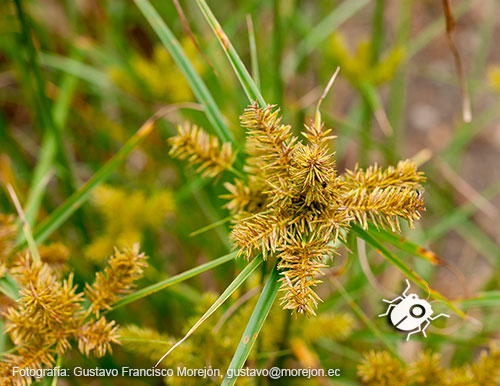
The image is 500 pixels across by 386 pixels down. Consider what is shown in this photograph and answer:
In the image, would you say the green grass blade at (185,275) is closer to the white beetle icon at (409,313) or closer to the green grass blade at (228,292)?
the green grass blade at (228,292)

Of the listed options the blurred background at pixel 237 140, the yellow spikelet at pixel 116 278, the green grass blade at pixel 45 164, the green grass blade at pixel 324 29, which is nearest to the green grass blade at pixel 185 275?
the yellow spikelet at pixel 116 278

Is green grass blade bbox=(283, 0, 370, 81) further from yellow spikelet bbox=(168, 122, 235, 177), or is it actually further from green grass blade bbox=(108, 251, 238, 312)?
green grass blade bbox=(108, 251, 238, 312)

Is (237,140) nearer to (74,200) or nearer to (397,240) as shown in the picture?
(74,200)

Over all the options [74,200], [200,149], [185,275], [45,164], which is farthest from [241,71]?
[45,164]

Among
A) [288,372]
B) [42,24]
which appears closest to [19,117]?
[42,24]

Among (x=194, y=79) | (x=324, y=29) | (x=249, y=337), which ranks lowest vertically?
(x=249, y=337)

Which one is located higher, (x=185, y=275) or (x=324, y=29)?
(x=324, y=29)
